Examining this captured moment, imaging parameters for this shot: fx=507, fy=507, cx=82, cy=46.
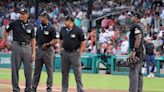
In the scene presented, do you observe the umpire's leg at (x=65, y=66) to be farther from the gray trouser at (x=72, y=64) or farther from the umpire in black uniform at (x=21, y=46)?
the umpire in black uniform at (x=21, y=46)

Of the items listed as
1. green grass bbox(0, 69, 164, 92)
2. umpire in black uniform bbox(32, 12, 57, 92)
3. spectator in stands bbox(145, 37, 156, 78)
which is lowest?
green grass bbox(0, 69, 164, 92)

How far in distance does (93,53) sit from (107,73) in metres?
1.60

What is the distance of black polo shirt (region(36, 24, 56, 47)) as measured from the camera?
45.3 ft

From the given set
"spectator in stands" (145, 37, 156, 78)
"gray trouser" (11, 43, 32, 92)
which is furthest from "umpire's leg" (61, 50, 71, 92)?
"spectator in stands" (145, 37, 156, 78)

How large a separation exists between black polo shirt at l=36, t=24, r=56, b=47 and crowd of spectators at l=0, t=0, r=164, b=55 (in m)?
9.77

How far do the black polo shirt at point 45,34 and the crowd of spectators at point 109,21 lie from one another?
9773 mm

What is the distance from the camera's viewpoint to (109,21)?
30.5 meters

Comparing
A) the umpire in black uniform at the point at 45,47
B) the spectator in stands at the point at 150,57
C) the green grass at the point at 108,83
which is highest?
the umpire in black uniform at the point at 45,47

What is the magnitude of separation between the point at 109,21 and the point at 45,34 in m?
16.9

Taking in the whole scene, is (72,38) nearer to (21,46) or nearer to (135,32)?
(21,46)

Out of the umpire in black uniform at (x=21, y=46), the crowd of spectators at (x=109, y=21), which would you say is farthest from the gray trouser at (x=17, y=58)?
the crowd of spectators at (x=109, y=21)

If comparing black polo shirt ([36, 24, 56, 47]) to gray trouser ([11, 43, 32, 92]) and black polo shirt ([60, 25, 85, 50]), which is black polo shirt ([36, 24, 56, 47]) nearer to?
black polo shirt ([60, 25, 85, 50])

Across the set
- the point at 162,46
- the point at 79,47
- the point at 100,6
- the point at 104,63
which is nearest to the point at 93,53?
the point at 104,63

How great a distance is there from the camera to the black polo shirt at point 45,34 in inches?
544
